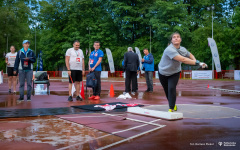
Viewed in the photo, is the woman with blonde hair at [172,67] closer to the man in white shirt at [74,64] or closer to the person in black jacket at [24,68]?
the man in white shirt at [74,64]

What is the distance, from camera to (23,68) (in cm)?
891

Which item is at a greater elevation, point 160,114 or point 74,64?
point 74,64

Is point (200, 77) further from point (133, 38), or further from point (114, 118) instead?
point (114, 118)

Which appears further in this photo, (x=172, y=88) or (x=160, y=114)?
(x=172, y=88)

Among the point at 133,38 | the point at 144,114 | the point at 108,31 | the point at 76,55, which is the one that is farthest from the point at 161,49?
the point at 144,114

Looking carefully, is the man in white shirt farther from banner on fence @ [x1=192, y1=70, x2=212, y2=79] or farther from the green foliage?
the green foliage

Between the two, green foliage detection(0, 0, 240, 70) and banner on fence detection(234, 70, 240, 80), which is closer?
banner on fence detection(234, 70, 240, 80)

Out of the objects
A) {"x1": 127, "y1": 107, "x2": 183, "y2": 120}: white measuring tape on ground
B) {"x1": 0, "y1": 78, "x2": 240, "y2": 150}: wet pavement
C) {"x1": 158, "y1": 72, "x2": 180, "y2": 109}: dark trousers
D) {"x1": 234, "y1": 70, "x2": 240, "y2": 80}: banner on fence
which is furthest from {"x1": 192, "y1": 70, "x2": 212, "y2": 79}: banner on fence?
{"x1": 127, "y1": 107, "x2": 183, "y2": 120}: white measuring tape on ground

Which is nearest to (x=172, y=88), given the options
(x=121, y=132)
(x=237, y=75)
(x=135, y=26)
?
(x=121, y=132)

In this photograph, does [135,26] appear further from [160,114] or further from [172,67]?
[160,114]

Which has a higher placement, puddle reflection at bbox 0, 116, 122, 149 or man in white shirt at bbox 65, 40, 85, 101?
man in white shirt at bbox 65, 40, 85, 101

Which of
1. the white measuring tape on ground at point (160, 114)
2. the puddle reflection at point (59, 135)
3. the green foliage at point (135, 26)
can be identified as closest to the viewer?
the puddle reflection at point (59, 135)

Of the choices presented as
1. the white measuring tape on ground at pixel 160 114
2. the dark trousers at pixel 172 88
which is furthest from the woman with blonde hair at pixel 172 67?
the white measuring tape on ground at pixel 160 114

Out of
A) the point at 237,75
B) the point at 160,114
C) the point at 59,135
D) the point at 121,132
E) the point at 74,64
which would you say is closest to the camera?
the point at 59,135
